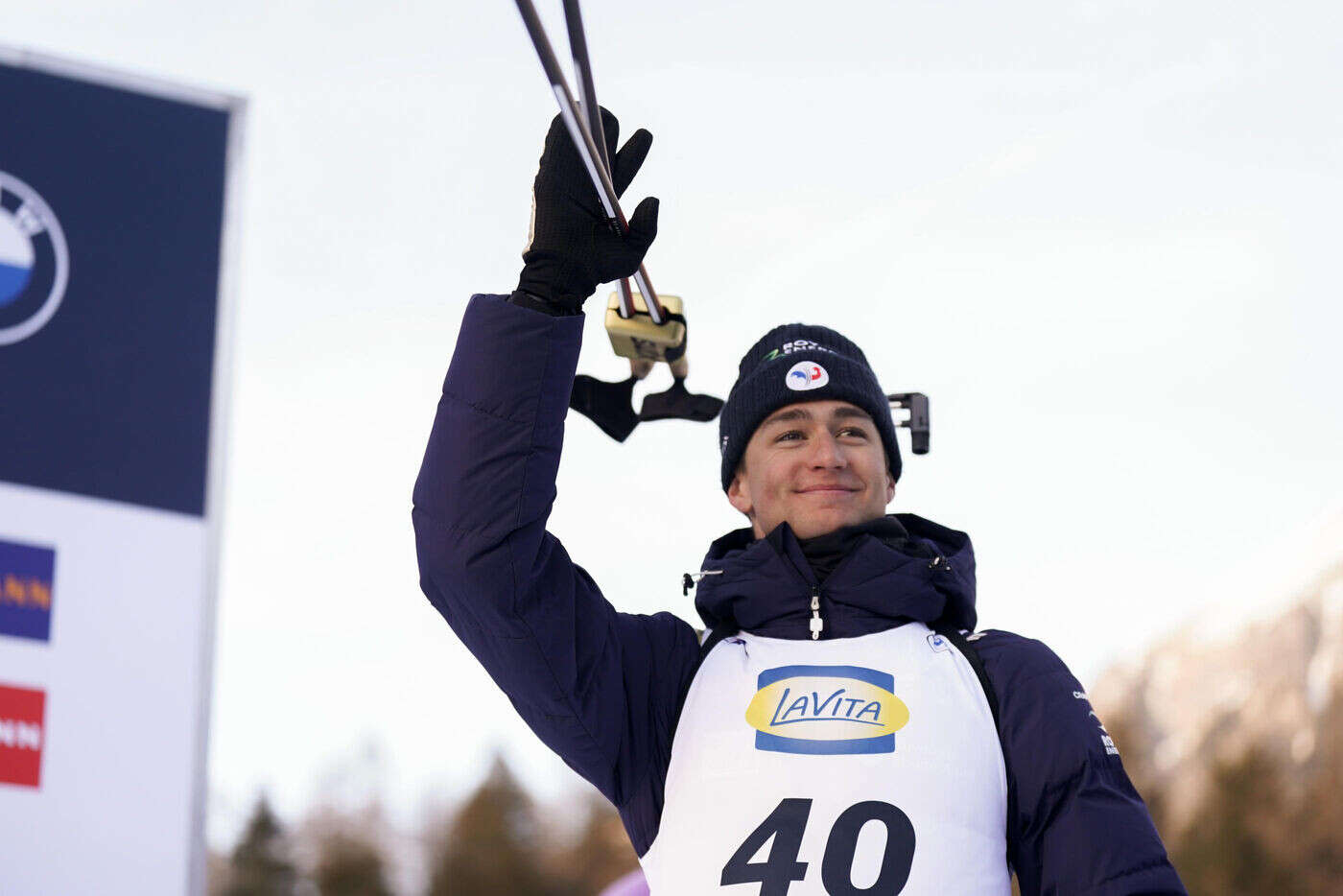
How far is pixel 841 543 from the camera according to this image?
2.49 m

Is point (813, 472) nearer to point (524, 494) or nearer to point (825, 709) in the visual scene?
point (825, 709)

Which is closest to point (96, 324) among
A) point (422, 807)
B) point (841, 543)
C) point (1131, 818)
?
point (841, 543)

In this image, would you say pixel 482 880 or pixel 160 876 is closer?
pixel 160 876

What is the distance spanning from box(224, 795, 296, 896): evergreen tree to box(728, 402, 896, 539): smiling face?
22.8 meters

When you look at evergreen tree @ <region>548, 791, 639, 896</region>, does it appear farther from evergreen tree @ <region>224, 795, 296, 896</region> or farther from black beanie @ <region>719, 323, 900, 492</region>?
black beanie @ <region>719, 323, 900, 492</region>

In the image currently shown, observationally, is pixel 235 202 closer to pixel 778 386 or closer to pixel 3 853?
pixel 3 853

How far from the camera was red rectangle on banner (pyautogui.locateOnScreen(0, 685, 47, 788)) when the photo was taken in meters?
3.74

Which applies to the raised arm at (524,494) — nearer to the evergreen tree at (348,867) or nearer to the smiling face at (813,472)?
the smiling face at (813,472)

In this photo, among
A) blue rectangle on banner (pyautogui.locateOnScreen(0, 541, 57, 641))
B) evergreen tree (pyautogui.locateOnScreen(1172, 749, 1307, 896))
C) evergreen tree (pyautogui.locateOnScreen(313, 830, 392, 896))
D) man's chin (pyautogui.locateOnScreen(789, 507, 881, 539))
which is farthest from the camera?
evergreen tree (pyautogui.locateOnScreen(313, 830, 392, 896))

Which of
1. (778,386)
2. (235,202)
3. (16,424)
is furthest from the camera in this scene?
(235,202)

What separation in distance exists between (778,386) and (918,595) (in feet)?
1.63

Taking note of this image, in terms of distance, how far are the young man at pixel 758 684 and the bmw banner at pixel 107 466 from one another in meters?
1.82

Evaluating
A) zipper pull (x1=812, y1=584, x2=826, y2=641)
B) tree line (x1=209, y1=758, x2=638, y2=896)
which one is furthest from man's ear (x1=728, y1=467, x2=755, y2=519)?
tree line (x1=209, y1=758, x2=638, y2=896)

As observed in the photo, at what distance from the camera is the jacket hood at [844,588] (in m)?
2.39
